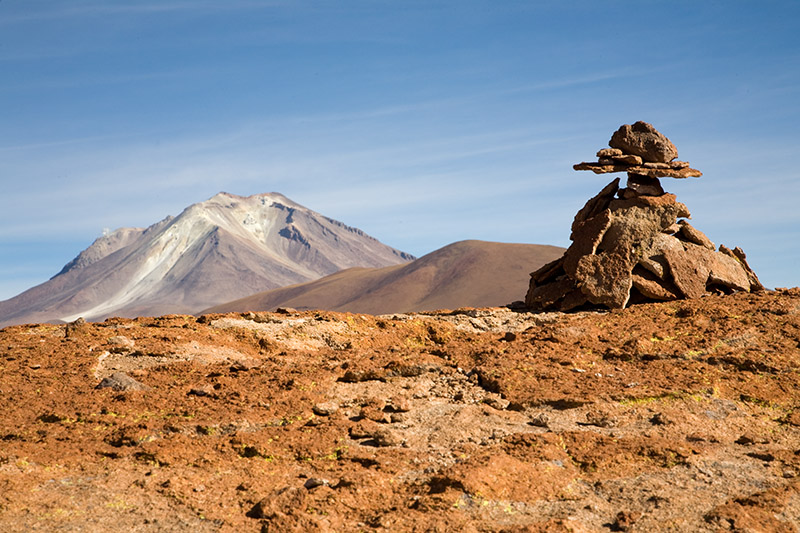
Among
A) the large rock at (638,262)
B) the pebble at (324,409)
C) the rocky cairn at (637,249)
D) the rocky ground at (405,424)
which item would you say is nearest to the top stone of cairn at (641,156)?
the rocky cairn at (637,249)

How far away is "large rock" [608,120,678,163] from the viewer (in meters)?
17.6

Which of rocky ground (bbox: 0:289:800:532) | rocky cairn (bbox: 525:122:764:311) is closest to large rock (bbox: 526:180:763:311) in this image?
rocky cairn (bbox: 525:122:764:311)

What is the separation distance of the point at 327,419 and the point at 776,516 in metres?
5.10

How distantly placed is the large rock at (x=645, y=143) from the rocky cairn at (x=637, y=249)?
0.02 metres

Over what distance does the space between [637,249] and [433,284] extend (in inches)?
4746

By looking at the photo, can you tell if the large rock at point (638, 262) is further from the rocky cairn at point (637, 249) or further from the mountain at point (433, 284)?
the mountain at point (433, 284)

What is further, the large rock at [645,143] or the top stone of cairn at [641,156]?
the large rock at [645,143]

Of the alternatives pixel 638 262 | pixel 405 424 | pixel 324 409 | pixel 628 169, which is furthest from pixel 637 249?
pixel 324 409

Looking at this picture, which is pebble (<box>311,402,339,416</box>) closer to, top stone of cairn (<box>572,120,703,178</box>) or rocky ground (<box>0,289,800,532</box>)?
rocky ground (<box>0,289,800,532</box>)

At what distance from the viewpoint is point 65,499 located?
7.44m

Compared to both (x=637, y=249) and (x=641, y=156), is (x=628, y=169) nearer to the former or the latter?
(x=641, y=156)

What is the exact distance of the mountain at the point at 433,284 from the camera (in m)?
122

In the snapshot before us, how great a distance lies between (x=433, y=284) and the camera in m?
137

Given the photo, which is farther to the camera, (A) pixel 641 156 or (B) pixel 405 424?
(A) pixel 641 156
